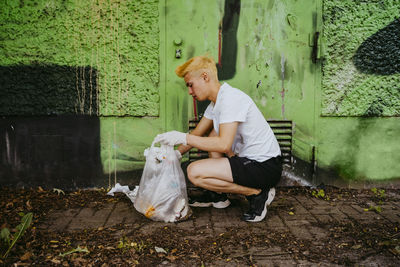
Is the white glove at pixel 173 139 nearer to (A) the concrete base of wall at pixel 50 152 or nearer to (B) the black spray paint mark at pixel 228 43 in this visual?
(B) the black spray paint mark at pixel 228 43

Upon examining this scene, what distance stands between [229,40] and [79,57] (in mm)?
1622

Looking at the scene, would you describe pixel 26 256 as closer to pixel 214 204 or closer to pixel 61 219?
pixel 61 219

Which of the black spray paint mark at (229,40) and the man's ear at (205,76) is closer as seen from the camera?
the man's ear at (205,76)

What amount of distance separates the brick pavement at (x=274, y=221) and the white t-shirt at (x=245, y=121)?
572 mm

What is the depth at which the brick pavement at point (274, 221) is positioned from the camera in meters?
2.15

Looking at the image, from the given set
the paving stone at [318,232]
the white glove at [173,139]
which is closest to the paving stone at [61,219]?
the white glove at [173,139]

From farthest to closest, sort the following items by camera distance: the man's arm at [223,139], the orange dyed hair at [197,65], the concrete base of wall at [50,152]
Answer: the concrete base of wall at [50,152], the orange dyed hair at [197,65], the man's arm at [223,139]

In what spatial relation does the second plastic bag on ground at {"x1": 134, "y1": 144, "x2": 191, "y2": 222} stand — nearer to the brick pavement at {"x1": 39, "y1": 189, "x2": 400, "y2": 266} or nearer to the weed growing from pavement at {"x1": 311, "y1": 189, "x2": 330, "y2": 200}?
the brick pavement at {"x1": 39, "y1": 189, "x2": 400, "y2": 266}

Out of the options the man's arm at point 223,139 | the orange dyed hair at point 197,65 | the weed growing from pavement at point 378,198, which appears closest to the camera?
the man's arm at point 223,139

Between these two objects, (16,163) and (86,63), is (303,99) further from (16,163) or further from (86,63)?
(16,163)

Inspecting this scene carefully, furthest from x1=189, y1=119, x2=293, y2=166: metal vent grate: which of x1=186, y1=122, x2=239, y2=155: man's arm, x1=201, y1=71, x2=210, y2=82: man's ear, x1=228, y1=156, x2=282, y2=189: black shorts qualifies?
x1=201, y1=71, x2=210, y2=82: man's ear

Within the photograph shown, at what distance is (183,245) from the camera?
7.54ft

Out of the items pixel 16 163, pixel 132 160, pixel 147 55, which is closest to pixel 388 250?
pixel 132 160

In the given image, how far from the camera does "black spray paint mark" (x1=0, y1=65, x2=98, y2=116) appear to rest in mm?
3416
